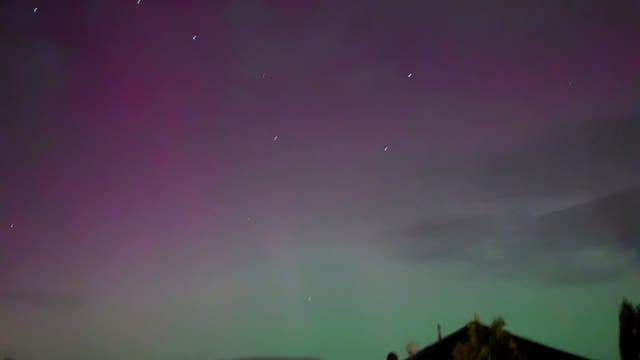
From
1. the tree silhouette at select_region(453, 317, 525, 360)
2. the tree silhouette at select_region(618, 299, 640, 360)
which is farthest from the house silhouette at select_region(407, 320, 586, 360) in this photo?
the tree silhouette at select_region(453, 317, 525, 360)

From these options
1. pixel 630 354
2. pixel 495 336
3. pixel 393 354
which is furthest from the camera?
pixel 393 354

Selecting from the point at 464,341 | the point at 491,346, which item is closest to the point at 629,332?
the point at 464,341

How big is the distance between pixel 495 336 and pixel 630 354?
22.6 ft

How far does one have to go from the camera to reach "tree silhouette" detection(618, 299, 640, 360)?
1883 cm

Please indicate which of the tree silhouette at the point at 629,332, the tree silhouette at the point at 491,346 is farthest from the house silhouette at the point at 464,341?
the tree silhouette at the point at 491,346

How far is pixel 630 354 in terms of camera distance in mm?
18859

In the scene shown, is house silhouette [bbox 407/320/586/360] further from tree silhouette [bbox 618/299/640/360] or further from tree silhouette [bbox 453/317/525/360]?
tree silhouette [bbox 453/317/525/360]

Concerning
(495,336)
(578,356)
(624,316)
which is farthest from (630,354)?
(495,336)

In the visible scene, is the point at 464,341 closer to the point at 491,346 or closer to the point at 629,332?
the point at 629,332

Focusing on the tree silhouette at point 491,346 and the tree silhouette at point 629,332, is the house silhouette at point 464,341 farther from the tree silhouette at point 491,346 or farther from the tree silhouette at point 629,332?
the tree silhouette at point 491,346

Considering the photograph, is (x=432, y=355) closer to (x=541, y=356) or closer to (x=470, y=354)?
(x=541, y=356)

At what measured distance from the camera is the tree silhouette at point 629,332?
1883 centimetres

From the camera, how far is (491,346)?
15430mm

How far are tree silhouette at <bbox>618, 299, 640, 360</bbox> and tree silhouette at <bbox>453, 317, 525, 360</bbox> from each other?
5.96 meters
